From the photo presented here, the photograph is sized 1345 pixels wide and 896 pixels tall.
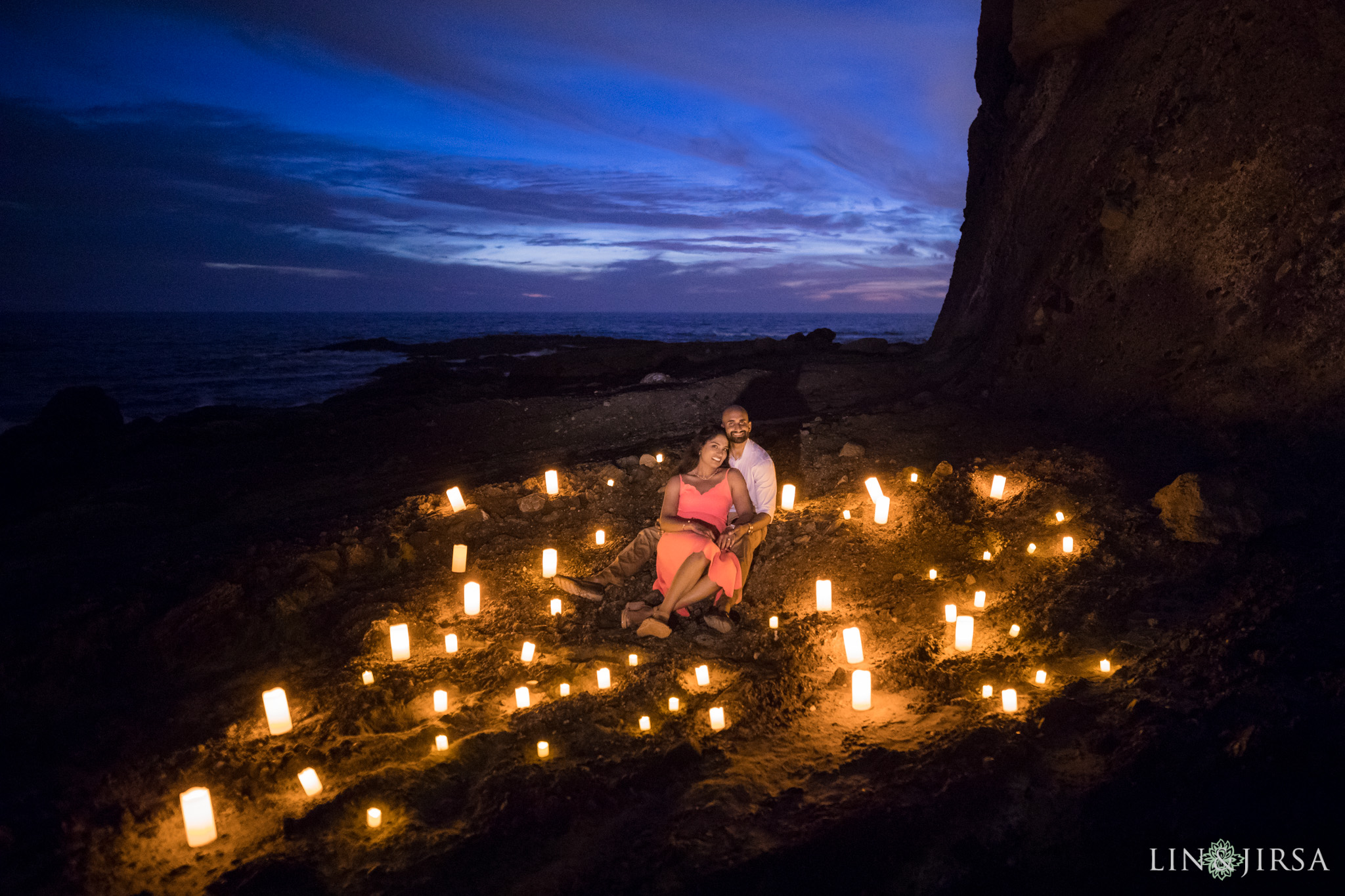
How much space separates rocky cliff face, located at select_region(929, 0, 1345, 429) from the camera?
633 cm

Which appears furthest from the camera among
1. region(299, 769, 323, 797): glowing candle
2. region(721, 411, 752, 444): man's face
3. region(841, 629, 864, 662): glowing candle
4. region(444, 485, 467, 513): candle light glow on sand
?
region(444, 485, 467, 513): candle light glow on sand

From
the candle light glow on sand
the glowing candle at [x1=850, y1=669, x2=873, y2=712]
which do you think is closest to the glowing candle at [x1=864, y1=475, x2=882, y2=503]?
the glowing candle at [x1=850, y1=669, x2=873, y2=712]

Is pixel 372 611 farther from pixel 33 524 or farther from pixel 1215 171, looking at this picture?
pixel 1215 171

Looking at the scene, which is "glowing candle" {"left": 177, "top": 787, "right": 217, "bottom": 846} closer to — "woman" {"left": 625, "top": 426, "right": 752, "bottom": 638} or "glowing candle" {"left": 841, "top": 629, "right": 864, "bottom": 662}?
"woman" {"left": 625, "top": 426, "right": 752, "bottom": 638}

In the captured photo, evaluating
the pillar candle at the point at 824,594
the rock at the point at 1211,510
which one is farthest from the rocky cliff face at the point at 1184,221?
the pillar candle at the point at 824,594

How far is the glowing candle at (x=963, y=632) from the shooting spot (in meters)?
4.64

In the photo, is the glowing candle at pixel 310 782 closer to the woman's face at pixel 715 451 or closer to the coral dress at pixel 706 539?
the coral dress at pixel 706 539

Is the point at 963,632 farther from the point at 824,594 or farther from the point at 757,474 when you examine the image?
the point at 757,474

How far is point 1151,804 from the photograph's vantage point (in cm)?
303

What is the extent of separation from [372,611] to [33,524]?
572cm

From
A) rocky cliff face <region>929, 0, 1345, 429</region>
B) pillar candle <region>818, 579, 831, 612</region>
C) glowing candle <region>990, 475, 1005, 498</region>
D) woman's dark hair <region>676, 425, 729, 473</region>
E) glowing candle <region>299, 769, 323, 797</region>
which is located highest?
rocky cliff face <region>929, 0, 1345, 429</region>

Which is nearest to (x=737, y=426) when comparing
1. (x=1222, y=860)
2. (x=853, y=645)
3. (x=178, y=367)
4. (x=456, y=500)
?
(x=853, y=645)

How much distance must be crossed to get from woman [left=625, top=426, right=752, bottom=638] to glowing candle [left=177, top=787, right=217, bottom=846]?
8.89 ft

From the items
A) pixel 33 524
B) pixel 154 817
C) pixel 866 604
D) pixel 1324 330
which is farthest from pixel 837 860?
pixel 33 524
